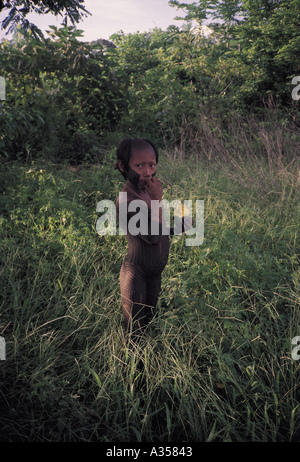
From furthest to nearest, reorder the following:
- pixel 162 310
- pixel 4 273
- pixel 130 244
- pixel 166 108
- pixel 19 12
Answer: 1. pixel 166 108
2. pixel 19 12
3. pixel 4 273
4. pixel 162 310
5. pixel 130 244

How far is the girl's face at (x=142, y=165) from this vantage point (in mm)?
1955

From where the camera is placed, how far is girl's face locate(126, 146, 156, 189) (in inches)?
77.0

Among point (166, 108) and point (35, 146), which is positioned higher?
point (166, 108)

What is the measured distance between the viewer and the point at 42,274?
2.97m

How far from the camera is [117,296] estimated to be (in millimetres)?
2904

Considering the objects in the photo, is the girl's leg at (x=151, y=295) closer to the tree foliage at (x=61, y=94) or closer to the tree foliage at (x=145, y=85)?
the tree foliage at (x=61, y=94)

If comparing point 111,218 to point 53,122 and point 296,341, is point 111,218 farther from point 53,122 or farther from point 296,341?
point 53,122

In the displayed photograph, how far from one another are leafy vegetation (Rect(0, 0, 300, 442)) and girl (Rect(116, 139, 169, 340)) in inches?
11.0

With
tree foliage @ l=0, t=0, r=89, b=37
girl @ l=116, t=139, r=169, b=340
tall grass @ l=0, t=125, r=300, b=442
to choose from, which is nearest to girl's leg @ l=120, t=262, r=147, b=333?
girl @ l=116, t=139, r=169, b=340

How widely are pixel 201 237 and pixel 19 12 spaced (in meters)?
3.14

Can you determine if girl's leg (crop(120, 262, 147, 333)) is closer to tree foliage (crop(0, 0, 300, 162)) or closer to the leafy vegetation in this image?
the leafy vegetation

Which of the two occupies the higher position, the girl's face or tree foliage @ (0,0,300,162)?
tree foliage @ (0,0,300,162)

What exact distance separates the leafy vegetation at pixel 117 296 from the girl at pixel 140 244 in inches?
11.0

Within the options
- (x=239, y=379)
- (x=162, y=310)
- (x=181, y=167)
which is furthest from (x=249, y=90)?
(x=239, y=379)
